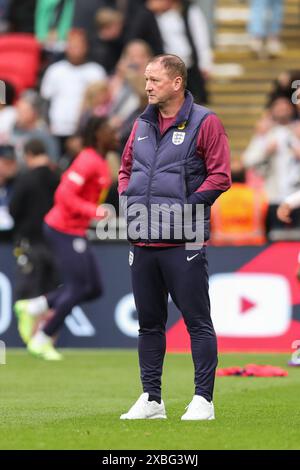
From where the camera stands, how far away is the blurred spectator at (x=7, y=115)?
2050 cm

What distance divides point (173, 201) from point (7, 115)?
1168 cm

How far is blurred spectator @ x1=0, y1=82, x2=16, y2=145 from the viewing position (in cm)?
2050

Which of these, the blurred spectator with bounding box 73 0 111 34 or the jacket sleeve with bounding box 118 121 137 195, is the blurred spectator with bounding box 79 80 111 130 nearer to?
the blurred spectator with bounding box 73 0 111 34

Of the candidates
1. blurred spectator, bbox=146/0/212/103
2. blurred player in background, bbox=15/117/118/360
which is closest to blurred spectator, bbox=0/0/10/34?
blurred spectator, bbox=146/0/212/103

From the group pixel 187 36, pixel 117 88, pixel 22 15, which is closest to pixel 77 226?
pixel 117 88

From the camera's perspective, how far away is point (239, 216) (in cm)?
1783

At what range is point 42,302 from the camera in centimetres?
1662

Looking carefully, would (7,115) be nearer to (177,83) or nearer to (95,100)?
(95,100)

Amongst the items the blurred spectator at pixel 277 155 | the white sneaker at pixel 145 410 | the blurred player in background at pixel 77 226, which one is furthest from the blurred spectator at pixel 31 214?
the white sneaker at pixel 145 410

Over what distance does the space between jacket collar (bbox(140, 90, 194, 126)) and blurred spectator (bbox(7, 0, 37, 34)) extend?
43.0 feet

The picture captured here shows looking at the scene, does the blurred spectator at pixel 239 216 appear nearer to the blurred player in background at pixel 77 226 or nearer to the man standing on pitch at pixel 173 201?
the blurred player in background at pixel 77 226

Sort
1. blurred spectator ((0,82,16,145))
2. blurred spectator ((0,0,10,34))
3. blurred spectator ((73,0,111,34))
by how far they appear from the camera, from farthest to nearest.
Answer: blurred spectator ((0,0,10,34)) < blurred spectator ((73,0,111,34)) < blurred spectator ((0,82,16,145))

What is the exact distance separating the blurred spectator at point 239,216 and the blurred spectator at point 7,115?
3900 millimetres

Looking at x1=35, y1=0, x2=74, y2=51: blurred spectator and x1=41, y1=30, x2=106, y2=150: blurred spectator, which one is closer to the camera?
x1=41, y1=30, x2=106, y2=150: blurred spectator
